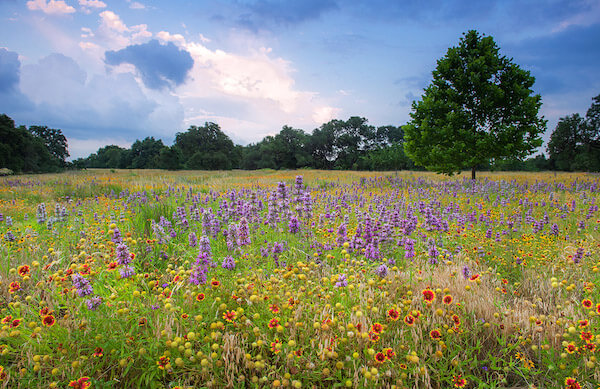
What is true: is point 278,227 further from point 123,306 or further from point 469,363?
point 469,363

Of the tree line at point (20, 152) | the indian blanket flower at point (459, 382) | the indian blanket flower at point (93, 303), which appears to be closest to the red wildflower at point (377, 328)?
the indian blanket flower at point (459, 382)

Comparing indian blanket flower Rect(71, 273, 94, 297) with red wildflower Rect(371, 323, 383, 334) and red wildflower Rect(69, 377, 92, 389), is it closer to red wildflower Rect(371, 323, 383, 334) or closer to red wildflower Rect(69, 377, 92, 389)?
red wildflower Rect(69, 377, 92, 389)

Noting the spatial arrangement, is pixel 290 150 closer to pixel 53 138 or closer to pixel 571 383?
pixel 53 138

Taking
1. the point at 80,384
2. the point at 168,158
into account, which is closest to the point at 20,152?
the point at 168,158

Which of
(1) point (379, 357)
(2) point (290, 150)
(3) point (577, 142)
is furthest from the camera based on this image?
(2) point (290, 150)

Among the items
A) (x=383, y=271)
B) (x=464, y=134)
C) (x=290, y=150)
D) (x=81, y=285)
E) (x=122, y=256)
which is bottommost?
(x=383, y=271)

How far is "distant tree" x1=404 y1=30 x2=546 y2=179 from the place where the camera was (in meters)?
19.3

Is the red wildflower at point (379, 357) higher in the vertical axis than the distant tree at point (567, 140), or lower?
lower

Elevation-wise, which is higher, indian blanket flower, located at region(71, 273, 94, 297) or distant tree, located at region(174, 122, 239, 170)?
distant tree, located at region(174, 122, 239, 170)

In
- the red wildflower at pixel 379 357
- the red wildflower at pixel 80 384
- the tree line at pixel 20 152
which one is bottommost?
the red wildflower at pixel 80 384

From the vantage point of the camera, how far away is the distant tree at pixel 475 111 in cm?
1928

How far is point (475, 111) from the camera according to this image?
2081cm

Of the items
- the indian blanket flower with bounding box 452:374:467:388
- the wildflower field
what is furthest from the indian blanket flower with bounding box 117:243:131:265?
the indian blanket flower with bounding box 452:374:467:388

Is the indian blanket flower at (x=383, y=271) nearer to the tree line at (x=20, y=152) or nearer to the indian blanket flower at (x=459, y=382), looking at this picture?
the indian blanket flower at (x=459, y=382)
